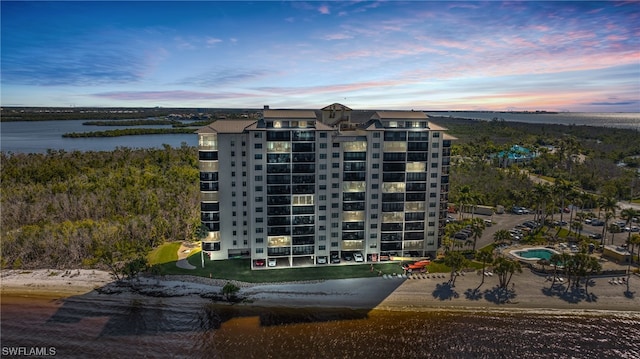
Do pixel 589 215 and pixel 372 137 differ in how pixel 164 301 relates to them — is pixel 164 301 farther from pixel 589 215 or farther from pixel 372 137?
pixel 589 215

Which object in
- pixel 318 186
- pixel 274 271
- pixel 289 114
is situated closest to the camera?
pixel 289 114

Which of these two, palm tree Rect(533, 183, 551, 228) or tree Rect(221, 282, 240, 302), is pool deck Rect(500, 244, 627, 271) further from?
tree Rect(221, 282, 240, 302)

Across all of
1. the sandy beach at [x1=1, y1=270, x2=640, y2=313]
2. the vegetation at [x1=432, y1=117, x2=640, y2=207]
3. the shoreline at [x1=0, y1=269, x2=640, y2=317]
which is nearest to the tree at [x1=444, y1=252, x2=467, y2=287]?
the shoreline at [x1=0, y1=269, x2=640, y2=317]

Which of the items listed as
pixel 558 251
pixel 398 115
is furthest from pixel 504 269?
pixel 398 115

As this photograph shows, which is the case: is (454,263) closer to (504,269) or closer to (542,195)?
(504,269)

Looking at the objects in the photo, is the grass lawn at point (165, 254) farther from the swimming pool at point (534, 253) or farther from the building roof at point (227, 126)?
the swimming pool at point (534, 253)
